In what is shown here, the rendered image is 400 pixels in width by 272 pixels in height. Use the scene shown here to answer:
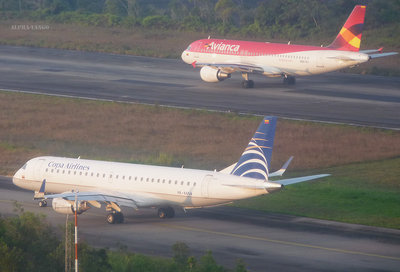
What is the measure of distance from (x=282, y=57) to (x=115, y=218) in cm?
4829

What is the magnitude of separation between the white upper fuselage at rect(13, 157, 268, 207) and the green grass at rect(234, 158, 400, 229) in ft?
20.4

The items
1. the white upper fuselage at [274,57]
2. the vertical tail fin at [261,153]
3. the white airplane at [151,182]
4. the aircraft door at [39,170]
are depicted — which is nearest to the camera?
the vertical tail fin at [261,153]

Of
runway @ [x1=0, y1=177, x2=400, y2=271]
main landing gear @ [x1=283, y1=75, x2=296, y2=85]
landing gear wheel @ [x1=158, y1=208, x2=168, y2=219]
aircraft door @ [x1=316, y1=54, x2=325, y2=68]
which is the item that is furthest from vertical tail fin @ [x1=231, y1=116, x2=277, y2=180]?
main landing gear @ [x1=283, y1=75, x2=296, y2=85]

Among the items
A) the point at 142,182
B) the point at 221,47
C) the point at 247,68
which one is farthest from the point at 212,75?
the point at 142,182

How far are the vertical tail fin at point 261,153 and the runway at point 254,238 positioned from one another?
3.29 metres

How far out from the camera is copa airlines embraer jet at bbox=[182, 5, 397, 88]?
83250 mm

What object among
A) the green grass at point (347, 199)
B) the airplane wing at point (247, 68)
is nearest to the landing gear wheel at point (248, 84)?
the airplane wing at point (247, 68)

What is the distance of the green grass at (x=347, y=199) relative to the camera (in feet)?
144

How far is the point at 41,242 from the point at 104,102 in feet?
164

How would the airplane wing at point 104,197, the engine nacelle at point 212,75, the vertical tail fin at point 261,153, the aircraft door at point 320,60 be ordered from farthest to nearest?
1. the engine nacelle at point 212,75
2. the aircraft door at point 320,60
3. the airplane wing at point 104,197
4. the vertical tail fin at point 261,153

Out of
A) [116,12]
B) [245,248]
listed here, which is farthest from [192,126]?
[116,12]

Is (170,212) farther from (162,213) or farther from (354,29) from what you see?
(354,29)

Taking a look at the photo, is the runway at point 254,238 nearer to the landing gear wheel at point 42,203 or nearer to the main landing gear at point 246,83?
the landing gear wheel at point 42,203

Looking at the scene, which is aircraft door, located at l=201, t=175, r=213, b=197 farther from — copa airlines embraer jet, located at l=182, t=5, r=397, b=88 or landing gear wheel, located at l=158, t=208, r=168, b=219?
copa airlines embraer jet, located at l=182, t=5, r=397, b=88
